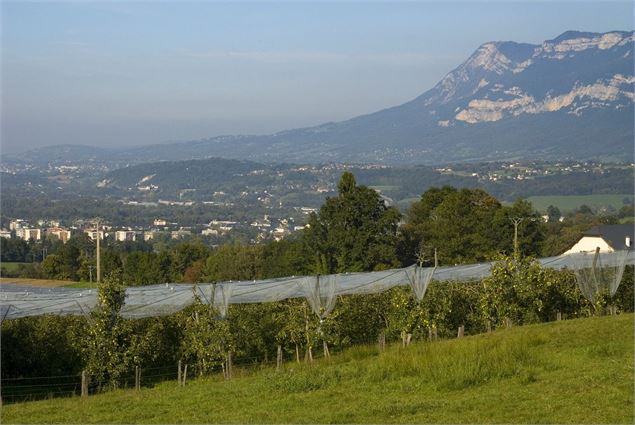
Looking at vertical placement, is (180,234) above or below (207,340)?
above

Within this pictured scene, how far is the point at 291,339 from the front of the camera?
55.4 feet

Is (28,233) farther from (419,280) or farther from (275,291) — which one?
(419,280)

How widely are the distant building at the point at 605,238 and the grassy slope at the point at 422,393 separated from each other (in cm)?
3059

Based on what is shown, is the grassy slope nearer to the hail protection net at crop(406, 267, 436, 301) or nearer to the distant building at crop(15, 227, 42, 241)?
the hail protection net at crop(406, 267, 436, 301)

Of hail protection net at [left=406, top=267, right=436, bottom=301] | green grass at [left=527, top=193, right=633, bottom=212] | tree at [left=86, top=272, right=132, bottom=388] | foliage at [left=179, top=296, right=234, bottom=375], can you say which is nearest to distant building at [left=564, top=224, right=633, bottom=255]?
hail protection net at [left=406, top=267, right=436, bottom=301]

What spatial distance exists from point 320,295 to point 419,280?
2.01m

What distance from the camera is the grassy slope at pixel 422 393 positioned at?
9.20 meters

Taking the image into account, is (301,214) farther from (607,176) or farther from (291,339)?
(291,339)

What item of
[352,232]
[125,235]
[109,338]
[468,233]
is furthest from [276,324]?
[125,235]

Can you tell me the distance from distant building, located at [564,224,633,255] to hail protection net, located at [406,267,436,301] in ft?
85.5

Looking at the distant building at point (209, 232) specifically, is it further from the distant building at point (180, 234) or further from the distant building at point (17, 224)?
the distant building at point (17, 224)

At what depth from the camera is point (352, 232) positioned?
3750 cm

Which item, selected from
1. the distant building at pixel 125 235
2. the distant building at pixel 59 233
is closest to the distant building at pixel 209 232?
the distant building at pixel 125 235

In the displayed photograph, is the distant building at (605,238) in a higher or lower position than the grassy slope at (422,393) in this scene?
higher
